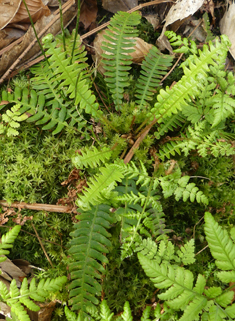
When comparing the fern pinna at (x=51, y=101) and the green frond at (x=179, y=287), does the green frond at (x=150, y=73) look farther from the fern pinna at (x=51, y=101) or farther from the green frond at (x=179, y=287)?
the green frond at (x=179, y=287)

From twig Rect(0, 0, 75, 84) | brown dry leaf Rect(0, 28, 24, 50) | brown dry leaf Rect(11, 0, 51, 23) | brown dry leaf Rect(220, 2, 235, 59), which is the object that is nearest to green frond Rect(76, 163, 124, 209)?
twig Rect(0, 0, 75, 84)

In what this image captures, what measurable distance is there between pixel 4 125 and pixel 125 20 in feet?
5.62

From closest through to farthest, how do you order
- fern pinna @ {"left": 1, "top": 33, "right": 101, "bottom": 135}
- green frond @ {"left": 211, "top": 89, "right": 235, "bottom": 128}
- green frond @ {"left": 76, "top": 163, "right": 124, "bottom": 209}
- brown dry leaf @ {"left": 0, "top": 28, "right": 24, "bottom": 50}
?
1. green frond @ {"left": 76, "top": 163, "right": 124, "bottom": 209}
2. green frond @ {"left": 211, "top": 89, "right": 235, "bottom": 128}
3. fern pinna @ {"left": 1, "top": 33, "right": 101, "bottom": 135}
4. brown dry leaf @ {"left": 0, "top": 28, "right": 24, "bottom": 50}

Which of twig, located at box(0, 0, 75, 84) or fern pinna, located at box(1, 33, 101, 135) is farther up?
twig, located at box(0, 0, 75, 84)

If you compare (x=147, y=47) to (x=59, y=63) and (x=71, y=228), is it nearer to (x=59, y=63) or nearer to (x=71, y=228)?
(x=59, y=63)

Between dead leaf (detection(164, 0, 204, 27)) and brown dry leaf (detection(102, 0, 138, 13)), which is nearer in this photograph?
dead leaf (detection(164, 0, 204, 27))

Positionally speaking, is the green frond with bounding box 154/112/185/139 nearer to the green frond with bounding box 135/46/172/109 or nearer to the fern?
the green frond with bounding box 135/46/172/109

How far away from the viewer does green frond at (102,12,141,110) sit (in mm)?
2848

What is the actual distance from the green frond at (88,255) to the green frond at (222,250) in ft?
2.97

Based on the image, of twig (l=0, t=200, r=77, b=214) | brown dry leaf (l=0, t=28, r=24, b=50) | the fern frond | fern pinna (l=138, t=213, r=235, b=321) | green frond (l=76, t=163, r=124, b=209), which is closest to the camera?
fern pinna (l=138, t=213, r=235, b=321)

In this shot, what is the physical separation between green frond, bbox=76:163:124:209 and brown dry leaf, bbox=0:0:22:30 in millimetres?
2023

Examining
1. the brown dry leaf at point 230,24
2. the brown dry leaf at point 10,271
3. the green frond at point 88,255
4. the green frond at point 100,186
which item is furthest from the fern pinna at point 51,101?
the brown dry leaf at point 230,24

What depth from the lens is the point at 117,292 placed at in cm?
255

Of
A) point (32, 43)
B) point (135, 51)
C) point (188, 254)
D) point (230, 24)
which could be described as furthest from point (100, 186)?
point (230, 24)
